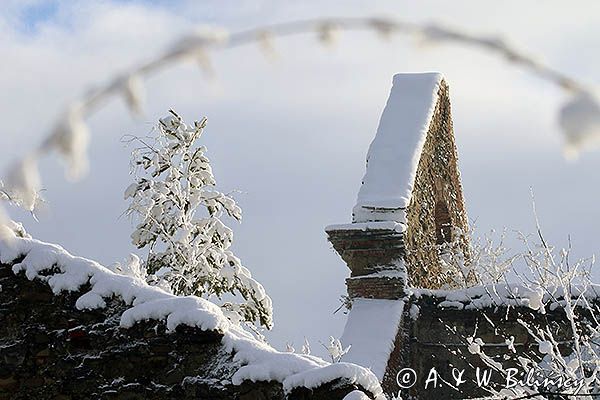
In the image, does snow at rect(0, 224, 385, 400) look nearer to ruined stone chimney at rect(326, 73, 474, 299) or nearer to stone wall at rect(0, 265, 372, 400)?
stone wall at rect(0, 265, 372, 400)

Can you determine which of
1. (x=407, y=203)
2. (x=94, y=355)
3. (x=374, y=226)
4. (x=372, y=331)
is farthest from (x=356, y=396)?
(x=407, y=203)

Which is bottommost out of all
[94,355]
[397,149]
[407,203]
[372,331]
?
[94,355]

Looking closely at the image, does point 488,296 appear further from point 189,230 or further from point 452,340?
point 189,230

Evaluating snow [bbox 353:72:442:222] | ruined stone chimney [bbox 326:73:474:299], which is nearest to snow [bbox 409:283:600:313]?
ruined stone chimney [bbox 326:73:474:299]

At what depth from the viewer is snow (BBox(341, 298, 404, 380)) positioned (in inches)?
309

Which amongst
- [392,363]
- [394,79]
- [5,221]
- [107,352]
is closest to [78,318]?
[107,352]

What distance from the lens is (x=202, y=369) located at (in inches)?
187

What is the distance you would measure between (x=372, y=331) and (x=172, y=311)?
3.68 m

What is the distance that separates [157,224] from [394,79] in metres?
4.93

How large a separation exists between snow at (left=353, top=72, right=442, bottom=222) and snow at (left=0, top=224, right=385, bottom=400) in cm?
395

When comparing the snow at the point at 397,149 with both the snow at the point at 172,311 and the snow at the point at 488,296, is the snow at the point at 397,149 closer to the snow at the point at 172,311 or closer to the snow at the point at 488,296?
the snow at the point at 488,296

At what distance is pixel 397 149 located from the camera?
9930mm

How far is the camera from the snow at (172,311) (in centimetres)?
441

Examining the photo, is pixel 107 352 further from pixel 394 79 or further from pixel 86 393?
pixel 394 79
